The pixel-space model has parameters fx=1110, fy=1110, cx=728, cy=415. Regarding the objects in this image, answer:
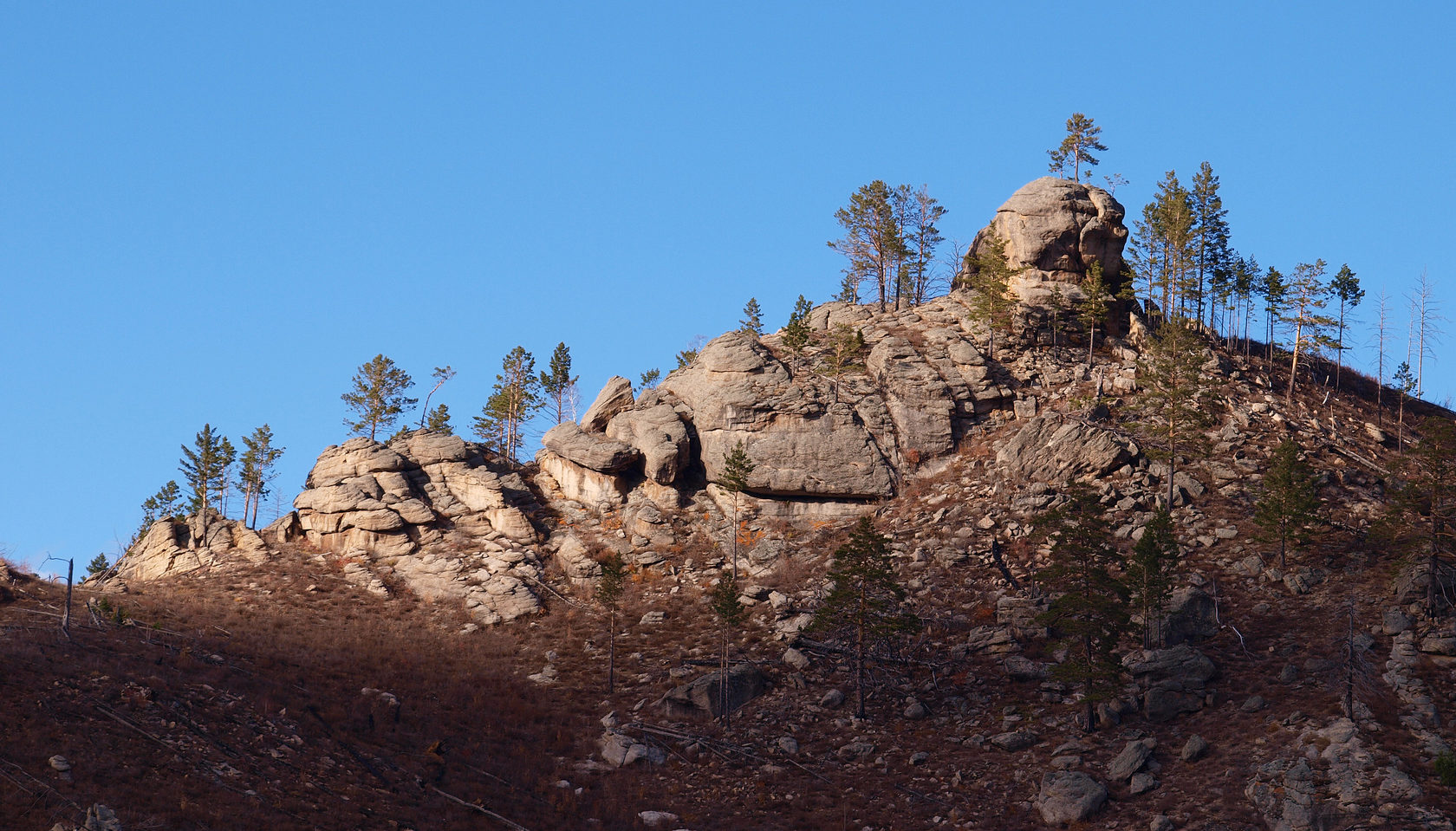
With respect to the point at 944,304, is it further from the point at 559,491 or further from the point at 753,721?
the point at 753,721

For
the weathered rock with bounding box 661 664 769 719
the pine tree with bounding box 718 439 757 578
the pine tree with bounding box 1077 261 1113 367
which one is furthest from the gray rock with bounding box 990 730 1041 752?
the pine tree with bounding box 1077 261 1113 367

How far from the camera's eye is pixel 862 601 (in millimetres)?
47312

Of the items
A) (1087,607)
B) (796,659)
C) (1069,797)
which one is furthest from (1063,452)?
(1069,797)

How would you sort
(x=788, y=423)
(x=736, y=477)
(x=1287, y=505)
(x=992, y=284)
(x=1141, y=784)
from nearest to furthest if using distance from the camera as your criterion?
(x=1141, y=784)
(x=1287, y=505)
(x=736, y=477)
(x=788, y=423)
(x=992, y=284)

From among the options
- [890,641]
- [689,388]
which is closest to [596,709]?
[890,641]

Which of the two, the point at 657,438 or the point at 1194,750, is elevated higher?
the point at 657,438

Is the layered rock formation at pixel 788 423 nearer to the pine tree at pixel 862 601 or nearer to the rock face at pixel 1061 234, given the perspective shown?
the rock face at pixel 1061 234

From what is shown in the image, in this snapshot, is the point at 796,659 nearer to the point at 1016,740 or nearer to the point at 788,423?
the point at 1016,740

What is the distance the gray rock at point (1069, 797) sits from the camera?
38.4 metres

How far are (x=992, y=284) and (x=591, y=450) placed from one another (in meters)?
29.0

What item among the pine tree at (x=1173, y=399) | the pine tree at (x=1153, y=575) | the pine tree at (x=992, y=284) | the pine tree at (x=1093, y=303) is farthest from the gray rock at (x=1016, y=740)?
the pine tree at (x=992, y=284)

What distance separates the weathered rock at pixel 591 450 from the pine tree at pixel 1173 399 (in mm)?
30235

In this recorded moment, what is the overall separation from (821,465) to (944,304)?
20066 mm

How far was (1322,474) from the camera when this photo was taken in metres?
57.2
